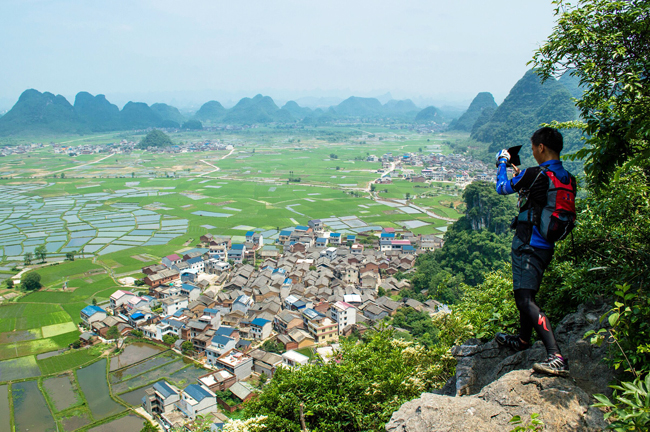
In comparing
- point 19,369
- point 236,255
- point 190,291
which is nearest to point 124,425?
point 19,369

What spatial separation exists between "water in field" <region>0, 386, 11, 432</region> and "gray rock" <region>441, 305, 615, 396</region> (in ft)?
34.8

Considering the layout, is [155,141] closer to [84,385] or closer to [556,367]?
[84,385]

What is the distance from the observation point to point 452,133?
8875cm

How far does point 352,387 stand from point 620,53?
11.7 feet

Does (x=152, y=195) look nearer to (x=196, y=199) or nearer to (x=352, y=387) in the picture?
(x=196, y=199)

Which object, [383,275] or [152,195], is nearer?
[383,275]

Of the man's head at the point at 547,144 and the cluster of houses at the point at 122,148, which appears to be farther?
the cluster of houses at the point at 122,148

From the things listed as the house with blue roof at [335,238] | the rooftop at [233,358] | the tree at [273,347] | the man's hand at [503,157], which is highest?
the man's hand at [503,157]

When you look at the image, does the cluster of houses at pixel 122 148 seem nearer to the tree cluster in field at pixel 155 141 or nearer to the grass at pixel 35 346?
the tree cluster in field at pixel 155 141

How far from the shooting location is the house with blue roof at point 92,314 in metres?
13.7

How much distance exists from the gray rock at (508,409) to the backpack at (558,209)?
79cm

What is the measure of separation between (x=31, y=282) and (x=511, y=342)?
758 inches

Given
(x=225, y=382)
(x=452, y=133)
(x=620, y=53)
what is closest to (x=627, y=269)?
(x=620, y=53)

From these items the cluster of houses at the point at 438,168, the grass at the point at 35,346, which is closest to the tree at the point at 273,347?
the grass at the point at 35,346
